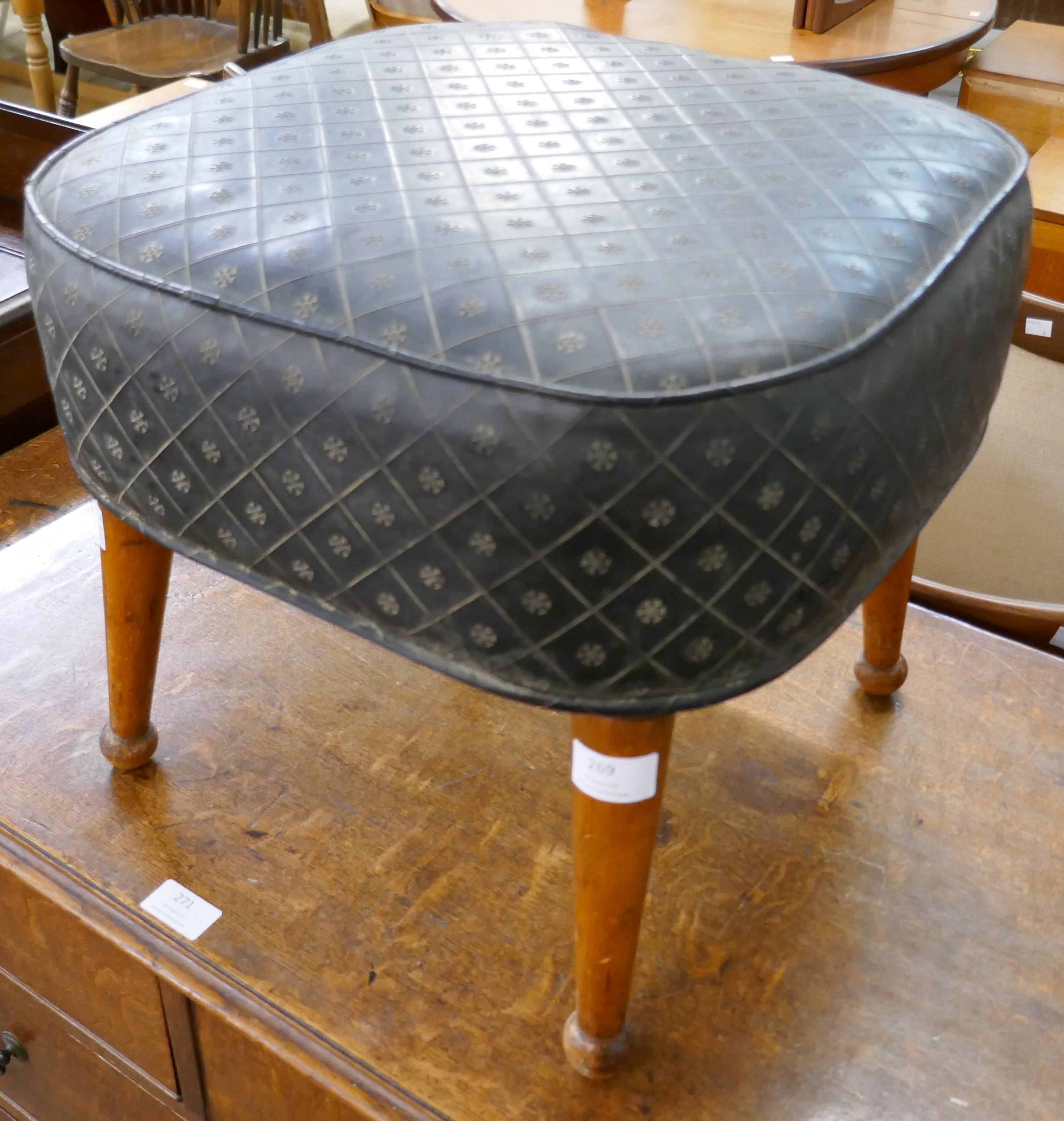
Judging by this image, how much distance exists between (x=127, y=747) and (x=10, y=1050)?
33 cm

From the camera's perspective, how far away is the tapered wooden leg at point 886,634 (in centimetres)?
79

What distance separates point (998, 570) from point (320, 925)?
809mm

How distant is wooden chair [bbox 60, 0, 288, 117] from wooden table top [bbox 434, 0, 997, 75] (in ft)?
2.60

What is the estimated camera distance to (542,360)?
0.43 m

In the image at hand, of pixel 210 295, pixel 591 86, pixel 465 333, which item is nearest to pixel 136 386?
pixel 210 295

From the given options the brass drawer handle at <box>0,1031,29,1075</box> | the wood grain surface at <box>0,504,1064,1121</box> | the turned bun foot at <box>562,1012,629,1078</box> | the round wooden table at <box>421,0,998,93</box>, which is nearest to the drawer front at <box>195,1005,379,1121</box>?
the wood grain surface at <box>0,504,1064,1121</box>

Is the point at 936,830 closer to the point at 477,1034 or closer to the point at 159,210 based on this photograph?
the point at 477,1034

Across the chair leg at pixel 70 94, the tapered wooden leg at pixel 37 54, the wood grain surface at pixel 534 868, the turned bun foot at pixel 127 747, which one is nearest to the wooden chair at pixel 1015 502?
the wood grain surface at pixel 534 868

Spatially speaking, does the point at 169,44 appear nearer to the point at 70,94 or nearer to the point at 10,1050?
the point at 70,94

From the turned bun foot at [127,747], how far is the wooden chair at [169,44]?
210 cm

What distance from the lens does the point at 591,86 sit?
65 centimetres

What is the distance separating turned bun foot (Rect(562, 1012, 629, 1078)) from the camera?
632 millimetres

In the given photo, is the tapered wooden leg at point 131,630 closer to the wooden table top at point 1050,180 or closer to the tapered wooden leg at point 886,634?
the tapered wooden leg at point 886,634

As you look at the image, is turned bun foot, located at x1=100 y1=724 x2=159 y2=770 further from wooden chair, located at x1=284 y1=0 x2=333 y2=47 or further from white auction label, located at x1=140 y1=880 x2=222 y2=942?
wooden chair, located at x1=284 y1=0 x2=333 y2=47
